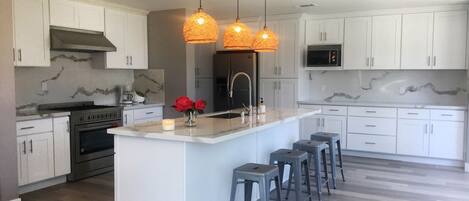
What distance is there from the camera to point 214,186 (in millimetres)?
3314

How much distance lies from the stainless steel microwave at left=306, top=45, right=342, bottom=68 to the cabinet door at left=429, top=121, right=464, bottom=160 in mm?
Result: 1660

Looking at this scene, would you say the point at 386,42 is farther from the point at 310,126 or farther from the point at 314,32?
the point at 310,126

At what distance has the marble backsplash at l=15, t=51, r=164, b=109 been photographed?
484cm

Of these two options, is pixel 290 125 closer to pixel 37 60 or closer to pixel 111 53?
pixel 111 53

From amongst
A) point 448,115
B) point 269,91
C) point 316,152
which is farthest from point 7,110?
point 448,115

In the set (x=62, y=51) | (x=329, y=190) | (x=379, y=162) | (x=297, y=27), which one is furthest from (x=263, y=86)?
(x=62, y=51)

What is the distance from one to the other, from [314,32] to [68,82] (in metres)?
3.83

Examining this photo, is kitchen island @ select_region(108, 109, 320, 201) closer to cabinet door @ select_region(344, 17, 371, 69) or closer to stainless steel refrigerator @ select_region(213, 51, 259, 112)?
stainless steel refrigerator @ select_region(213, 51, 259, 112)

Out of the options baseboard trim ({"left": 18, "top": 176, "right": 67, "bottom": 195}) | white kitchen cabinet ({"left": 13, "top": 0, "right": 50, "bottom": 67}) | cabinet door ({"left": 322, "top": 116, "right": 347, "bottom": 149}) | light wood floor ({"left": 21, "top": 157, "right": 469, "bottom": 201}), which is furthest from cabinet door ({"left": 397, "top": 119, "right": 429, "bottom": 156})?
white kitchen cabinet ({"left": 13, "top": 0, "right": 50, "bottom": 67})

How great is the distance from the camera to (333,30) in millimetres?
6273

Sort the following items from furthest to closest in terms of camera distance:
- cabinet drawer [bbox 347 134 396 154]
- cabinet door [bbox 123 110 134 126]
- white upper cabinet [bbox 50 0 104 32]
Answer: cabinet drawer [bbox 347 134 396 154]
cabinet door [bbox 123 110 134 126]
white upper cabinet [bbox 50 0 104 32]

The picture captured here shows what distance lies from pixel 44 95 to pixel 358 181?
13.4ft

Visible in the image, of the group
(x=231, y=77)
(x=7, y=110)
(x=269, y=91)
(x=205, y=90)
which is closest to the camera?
(x=7, y=110)

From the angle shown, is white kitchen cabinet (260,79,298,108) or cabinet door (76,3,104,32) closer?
cabinet door (76,3,104,32)
